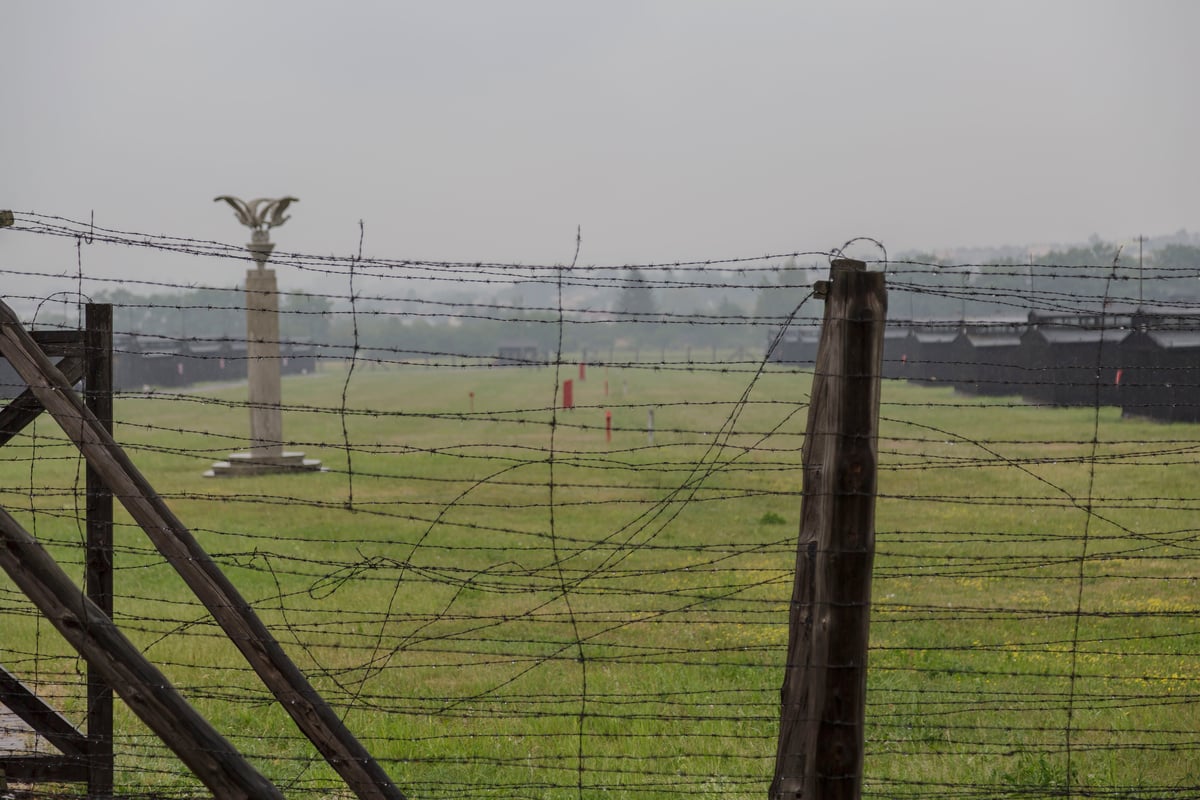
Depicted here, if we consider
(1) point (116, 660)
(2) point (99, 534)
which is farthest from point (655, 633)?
(1) point (116, 660)

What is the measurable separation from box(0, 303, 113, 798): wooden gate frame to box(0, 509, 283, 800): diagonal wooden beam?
3.31 ft

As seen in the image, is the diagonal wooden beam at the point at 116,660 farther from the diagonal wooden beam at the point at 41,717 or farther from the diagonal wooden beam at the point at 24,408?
the diagonal wooden beam at the point at 41,717

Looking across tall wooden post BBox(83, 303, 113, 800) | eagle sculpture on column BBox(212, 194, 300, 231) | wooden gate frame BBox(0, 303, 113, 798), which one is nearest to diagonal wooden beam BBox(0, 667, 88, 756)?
wooden gate frame BBox(0, 303, 113, 798)

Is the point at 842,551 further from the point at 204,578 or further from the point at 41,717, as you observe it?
the point at 41,717

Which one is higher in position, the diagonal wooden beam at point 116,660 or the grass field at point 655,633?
Answer: the diagonal wooden beam at point 116,660

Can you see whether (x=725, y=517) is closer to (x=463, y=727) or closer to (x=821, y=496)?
(x=463, y=727)

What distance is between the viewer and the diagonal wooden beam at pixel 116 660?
4723 mm

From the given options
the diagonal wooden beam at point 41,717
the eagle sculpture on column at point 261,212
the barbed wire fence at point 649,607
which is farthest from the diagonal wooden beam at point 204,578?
the eagle sculpture on column at point 261,212

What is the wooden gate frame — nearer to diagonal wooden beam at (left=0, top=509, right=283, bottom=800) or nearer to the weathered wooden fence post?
diagonal wooden beam at (left=0, top=509, right=283, bottom=800)

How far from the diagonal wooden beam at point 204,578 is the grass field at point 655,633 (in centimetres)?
19

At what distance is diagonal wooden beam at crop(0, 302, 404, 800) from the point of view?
16.4 ft

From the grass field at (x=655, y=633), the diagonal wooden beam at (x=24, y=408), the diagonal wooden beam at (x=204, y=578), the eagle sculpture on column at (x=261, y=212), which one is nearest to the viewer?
the diagonal wooden beam at (x=204, y=578)

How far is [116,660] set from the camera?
4754 millimetres

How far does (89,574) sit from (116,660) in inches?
52.9
